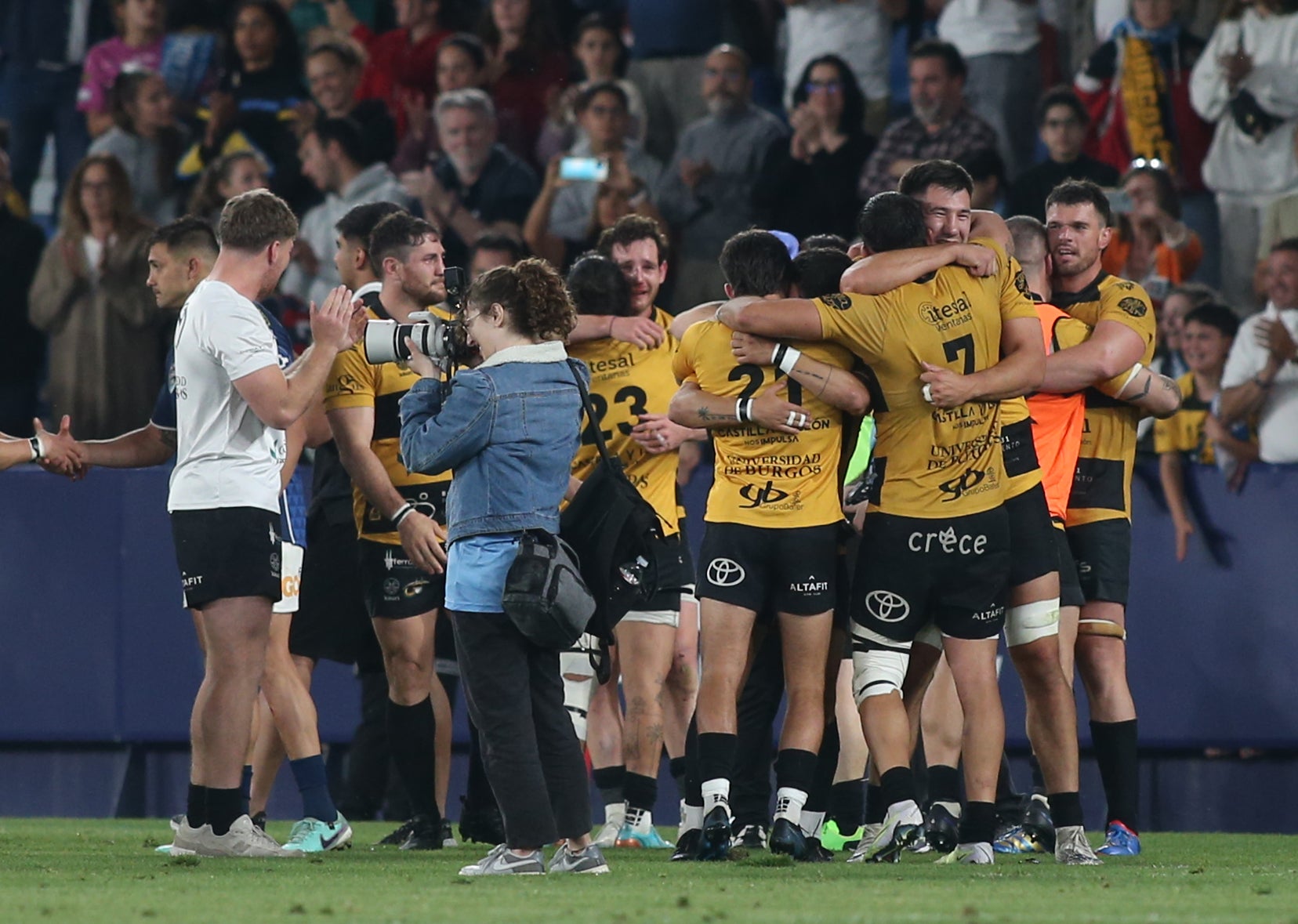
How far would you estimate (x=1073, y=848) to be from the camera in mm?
6379

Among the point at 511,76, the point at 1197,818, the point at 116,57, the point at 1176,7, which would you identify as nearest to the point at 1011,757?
the point at 1197,818

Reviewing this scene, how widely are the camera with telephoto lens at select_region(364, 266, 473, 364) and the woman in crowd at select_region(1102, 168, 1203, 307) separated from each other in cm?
514

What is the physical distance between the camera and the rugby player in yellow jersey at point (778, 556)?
634 centimetres

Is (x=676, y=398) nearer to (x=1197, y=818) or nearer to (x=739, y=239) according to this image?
(x=739, y=239)

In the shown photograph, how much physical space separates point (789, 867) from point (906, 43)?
7.34m

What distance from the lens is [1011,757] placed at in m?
9.74

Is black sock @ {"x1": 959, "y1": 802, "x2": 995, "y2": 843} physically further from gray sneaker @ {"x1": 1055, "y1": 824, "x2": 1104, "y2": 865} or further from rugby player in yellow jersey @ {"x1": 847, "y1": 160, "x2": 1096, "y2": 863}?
gray sneaker @ {"x1": 1055, "y1": 824, "x2": 1104, "y2": 865}

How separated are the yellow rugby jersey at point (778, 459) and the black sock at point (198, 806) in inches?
76.3

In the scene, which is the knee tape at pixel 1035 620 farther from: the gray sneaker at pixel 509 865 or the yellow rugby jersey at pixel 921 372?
the gray sneaker at pixel 509 865

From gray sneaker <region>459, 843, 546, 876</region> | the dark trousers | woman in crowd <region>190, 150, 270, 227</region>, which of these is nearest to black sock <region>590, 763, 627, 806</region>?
the dark trousers

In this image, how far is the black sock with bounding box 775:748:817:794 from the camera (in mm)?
6328

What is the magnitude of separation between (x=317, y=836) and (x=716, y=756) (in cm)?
173

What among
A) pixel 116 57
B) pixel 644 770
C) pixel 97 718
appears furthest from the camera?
pixel 116 57

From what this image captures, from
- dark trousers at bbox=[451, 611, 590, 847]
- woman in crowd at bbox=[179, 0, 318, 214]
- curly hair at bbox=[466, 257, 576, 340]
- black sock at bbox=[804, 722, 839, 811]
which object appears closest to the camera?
dark trousers at bbox=[451, 611, 590, 847]
